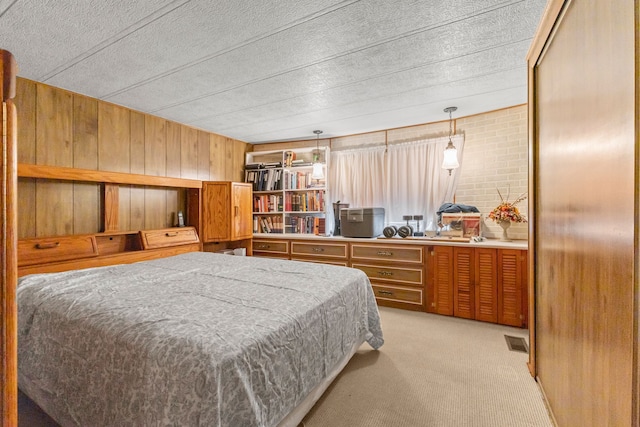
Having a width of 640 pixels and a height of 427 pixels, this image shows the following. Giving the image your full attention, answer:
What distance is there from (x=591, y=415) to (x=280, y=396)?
1129 mm

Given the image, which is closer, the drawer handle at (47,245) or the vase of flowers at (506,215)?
the drawer handle at (47,245)

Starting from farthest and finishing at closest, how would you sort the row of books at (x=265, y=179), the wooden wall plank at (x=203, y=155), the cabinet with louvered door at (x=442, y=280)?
the row of books at (x=265, y=179), the wooden wall plank at (x=203, y=155), the cabinet with louvered door at (x=442, y=280)

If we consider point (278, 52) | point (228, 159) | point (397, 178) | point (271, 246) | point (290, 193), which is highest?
point (278, 52)

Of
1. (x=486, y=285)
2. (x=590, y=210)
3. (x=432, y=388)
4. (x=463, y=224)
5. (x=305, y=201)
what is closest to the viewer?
(x=590, y=210)

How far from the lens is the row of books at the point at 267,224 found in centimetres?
455

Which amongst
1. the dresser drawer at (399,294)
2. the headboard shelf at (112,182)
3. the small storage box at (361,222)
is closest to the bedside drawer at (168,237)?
the headboard shelf at (112,182)

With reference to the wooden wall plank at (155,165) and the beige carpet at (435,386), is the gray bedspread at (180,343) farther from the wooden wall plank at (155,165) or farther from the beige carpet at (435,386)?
the wooden wall plank at (155,165)

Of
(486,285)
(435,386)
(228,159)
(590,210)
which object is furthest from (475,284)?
(228,159)

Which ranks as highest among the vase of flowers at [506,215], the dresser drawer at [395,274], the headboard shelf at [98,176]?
the headboard shelf at [98,176]

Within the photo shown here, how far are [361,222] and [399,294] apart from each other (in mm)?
990

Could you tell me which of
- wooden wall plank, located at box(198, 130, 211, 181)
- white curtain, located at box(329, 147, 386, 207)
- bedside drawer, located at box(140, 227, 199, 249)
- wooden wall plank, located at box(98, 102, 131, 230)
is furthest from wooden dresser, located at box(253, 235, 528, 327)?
wooden wall plank, located at box(98, 102, 131, 230)

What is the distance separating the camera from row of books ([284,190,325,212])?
14.0 feet

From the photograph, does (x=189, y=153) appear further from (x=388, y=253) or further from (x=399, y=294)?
(x=399, y=294)

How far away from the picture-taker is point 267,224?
15.1 ft
